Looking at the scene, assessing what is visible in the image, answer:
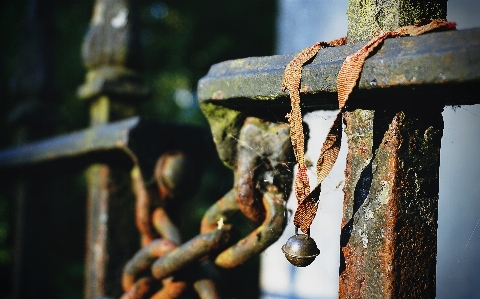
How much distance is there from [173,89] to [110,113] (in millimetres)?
2708

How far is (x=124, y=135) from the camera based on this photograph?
0.96 meters

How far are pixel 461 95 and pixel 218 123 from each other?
0.36 m

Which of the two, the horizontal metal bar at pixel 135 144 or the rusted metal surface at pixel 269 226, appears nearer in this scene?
the rusted metal surface at pixel 269 226

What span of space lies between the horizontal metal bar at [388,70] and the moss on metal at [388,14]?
0.06 meters

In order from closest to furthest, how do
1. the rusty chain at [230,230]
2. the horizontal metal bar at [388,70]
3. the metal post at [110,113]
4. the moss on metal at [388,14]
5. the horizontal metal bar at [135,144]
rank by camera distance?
the horizontal metal bar at [388,70] → the moss on metal at [388,14] → the rusty chain at [230,230] → the horizontal metal bar at [135,144] → the metal post at [110,113]

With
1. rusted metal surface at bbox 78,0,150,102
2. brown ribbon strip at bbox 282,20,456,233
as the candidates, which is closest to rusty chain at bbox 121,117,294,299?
brown ribbon strip at bbox 282,20,456,233

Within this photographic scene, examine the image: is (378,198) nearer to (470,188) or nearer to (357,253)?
(357,253)

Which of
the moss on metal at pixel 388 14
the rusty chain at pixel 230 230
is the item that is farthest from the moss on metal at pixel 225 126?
the moss on metal at pixel 388 14

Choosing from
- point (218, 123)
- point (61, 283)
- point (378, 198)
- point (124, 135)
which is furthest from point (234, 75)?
point (61, 283)

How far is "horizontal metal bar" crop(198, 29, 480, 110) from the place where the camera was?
475 mm

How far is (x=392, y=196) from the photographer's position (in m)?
0.55

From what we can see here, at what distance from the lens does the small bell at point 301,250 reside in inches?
22.5

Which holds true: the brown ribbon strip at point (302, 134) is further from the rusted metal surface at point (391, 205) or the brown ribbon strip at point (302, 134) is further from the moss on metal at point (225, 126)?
the moss on metal at point (225, 126)

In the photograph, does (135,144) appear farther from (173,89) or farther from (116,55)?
(173,89)
